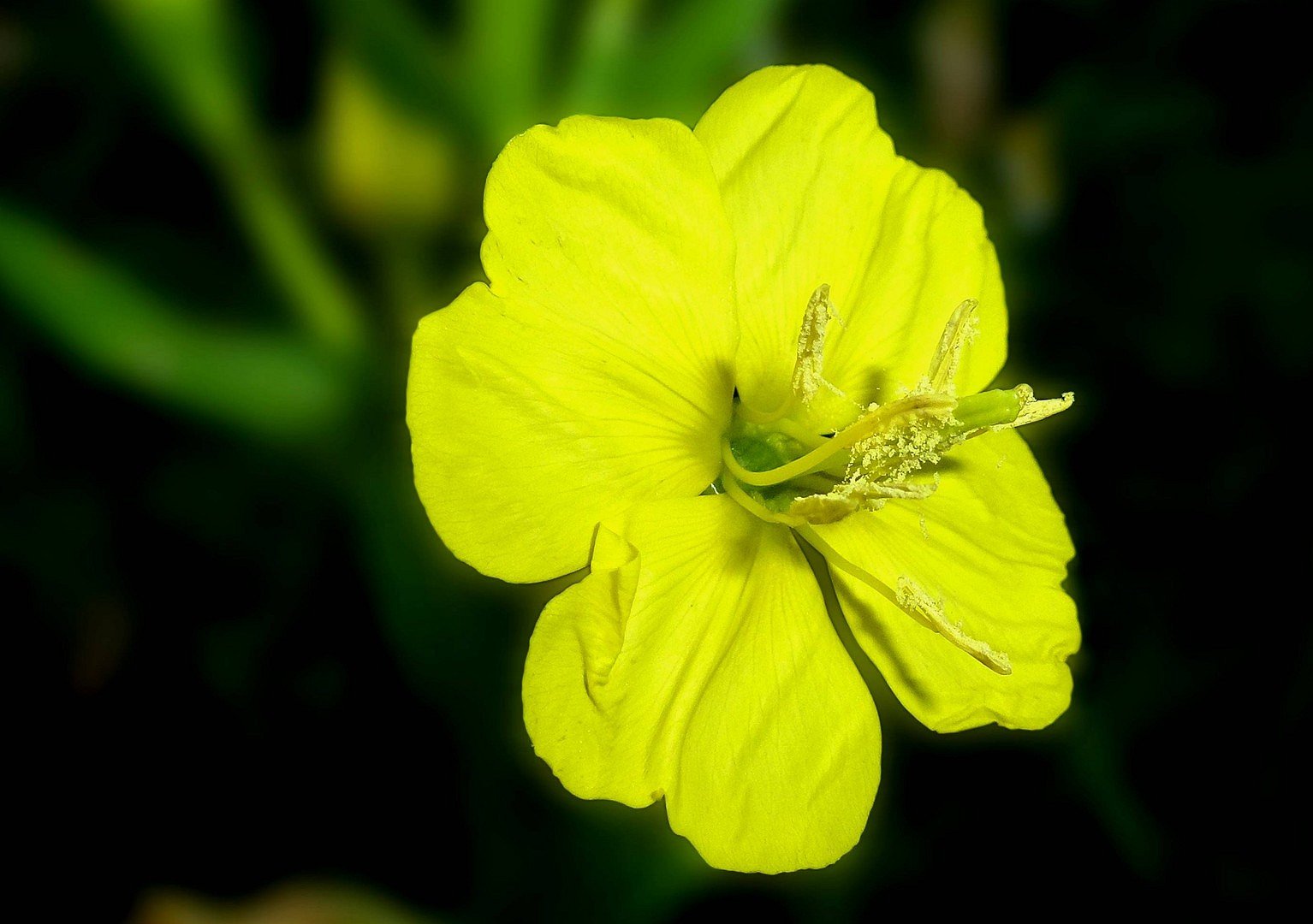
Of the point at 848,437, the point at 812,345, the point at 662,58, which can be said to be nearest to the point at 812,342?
the point at 812,345

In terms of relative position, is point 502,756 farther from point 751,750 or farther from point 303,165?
point 303,165

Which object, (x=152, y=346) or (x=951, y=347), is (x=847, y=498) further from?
(x=152, y=346)

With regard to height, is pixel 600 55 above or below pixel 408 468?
above

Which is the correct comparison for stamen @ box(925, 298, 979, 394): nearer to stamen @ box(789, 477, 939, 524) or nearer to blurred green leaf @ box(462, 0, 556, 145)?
stamen @ box(789, 477, 939, 524)

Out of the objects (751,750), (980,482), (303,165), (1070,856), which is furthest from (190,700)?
A: (1070,856)

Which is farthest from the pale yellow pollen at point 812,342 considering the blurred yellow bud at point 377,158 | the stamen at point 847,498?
the blurred yellow bud at point 377,158

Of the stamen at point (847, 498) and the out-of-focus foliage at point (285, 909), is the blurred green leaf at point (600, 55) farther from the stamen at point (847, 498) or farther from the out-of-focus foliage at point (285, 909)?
the out-of-focus foliage at point (285, 909)

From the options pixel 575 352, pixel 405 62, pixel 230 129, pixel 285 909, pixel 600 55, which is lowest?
pixel 285 909
